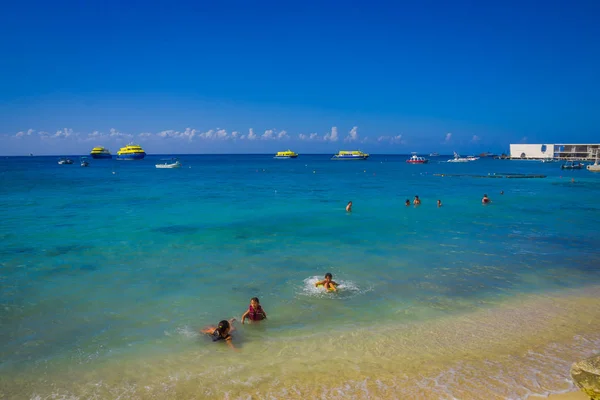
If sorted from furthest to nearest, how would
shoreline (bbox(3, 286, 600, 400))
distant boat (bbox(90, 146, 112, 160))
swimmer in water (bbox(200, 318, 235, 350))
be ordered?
distant boat (bbox(90, 146, 112, 160)), swimmer in water (bbox(200, 318, 235, 350)), shoreline (bbox(3, 286, 600, 400))

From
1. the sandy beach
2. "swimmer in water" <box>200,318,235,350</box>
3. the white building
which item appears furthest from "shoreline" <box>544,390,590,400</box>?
the white building

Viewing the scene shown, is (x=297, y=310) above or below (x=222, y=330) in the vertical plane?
below

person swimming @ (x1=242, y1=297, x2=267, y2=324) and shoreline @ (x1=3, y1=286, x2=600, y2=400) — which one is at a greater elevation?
person swimming @ (x1=242, y1=297, x2=267, y2=324)

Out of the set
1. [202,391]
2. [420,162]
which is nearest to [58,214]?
[202,391]

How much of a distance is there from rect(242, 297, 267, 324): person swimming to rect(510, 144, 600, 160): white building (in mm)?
147852

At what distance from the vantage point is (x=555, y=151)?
5743 inches

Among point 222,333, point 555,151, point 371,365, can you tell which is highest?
point 555,151

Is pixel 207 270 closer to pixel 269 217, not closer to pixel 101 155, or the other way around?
pixel 269 217

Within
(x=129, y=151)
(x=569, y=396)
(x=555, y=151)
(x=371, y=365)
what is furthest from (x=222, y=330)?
(x=555, y=151)

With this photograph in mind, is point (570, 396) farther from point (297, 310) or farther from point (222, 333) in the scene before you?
point (222, 333)

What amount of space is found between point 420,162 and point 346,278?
481 feet

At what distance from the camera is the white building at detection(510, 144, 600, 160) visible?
13175cm

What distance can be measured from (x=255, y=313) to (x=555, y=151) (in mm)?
169712

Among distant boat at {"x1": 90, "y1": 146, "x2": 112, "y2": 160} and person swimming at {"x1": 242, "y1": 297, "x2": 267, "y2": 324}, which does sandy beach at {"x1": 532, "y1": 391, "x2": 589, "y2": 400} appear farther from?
distant boat at {"x1": 90, "y1": 146, "x2": 112, "y2": 160}
